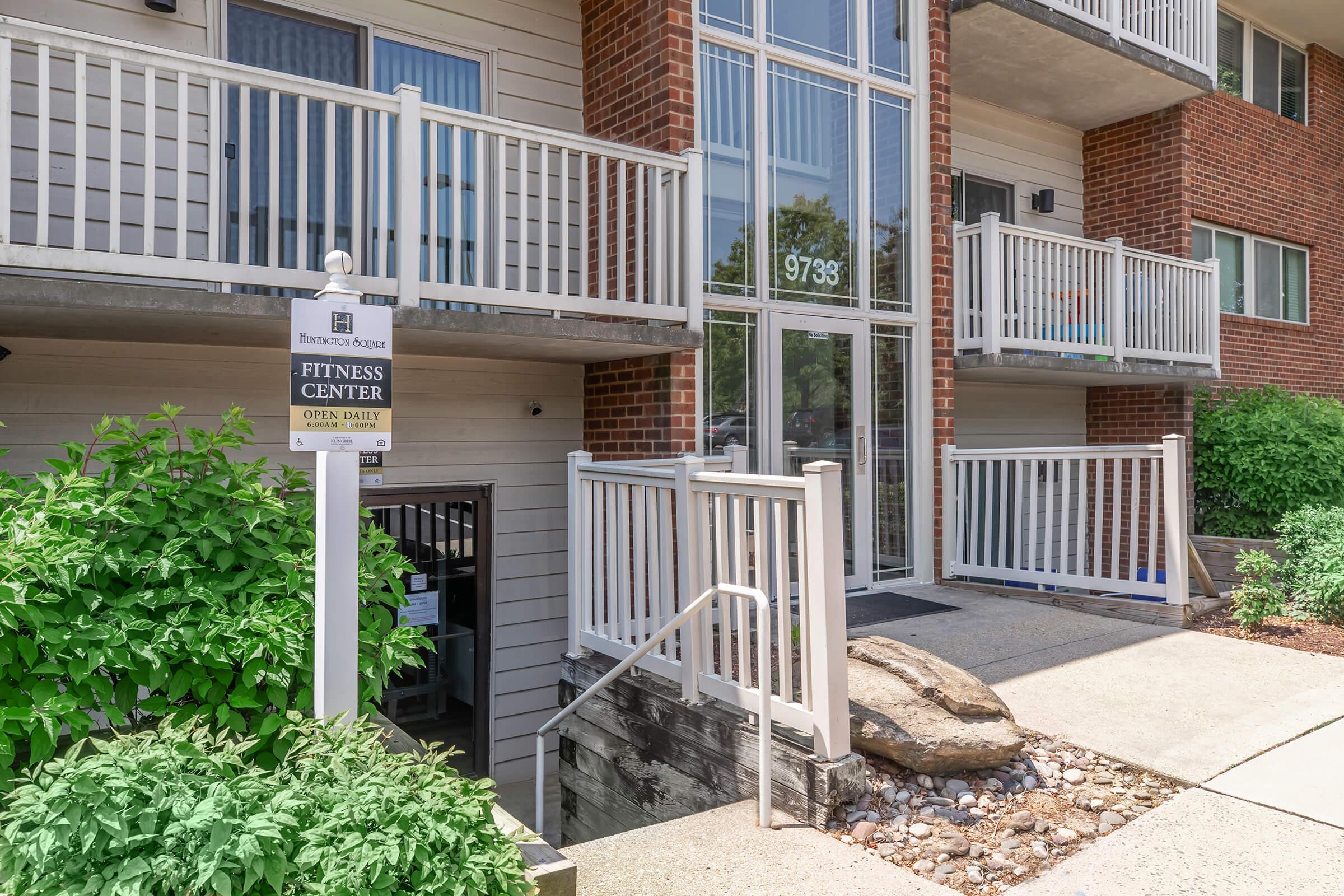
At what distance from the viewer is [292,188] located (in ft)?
18.5

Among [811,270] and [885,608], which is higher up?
[811,270]

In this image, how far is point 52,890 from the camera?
6.89ft

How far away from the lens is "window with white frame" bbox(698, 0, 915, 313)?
21.7 feet

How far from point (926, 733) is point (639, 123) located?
4.62 m

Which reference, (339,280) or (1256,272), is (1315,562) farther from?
(339,280)

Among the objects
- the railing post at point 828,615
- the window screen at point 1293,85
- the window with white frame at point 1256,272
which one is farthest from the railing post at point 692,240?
the window screen at point 1293,85

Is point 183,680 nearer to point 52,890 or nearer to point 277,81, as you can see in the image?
point 52,890

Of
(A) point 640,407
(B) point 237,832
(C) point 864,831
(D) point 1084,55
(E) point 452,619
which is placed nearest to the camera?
(B) point 237,832

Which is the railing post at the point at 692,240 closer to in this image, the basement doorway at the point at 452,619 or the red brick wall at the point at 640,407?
the red brick wall at the point at 640,407

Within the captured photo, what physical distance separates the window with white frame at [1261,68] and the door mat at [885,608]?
8251mm

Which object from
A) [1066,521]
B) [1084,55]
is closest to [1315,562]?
[1066,521]

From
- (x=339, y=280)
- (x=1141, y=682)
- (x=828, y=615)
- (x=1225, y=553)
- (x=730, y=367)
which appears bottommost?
(x=1141, y=682)

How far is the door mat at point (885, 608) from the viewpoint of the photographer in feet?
20.6

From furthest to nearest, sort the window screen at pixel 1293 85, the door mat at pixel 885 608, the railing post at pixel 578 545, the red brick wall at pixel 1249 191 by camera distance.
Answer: the window screen at pixel 1293 85 → the red brick wall at pixel 1249 191 → the door mat at pixel 885 608 → the railing post at pixel 578 545
